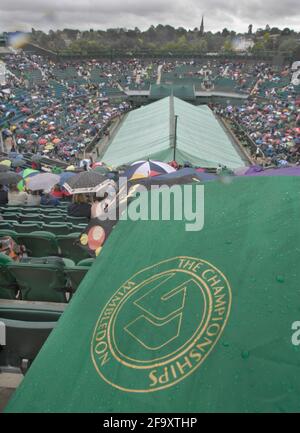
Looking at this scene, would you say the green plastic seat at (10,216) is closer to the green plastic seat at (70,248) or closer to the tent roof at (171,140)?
the green plastic seat at (70,248)

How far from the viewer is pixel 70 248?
5195mm

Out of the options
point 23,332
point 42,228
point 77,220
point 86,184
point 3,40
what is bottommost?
point 77,220

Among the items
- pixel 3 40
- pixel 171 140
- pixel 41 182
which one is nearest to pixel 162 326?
pixel 41 182

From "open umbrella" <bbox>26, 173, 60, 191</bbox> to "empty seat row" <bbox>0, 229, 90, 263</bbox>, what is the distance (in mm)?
4970

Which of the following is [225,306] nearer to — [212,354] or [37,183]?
[212,354]

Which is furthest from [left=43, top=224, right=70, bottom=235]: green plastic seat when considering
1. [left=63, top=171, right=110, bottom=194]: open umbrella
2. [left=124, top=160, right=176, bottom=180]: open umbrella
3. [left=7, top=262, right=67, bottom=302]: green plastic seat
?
[left=124, top=160, right=176, bottom=180]: open umbrella

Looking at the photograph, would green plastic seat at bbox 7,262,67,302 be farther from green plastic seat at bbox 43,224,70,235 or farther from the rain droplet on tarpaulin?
the rain droplet on tarpaulin

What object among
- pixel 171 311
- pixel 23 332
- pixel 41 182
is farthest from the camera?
pixel 41 182

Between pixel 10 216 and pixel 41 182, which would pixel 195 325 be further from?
pixel 41 182

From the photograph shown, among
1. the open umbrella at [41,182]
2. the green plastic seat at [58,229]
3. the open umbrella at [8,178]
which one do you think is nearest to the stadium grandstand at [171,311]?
the green plastic seat at [58,229]

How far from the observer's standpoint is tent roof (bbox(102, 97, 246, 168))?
15719 millimetres

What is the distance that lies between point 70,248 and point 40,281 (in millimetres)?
1377

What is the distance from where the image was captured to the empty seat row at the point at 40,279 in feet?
12.3

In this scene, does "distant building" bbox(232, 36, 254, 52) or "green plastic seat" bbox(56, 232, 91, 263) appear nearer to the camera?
"green plastic seat" bbox(56, 232, 91, 263)
